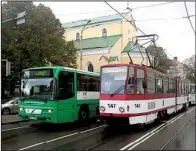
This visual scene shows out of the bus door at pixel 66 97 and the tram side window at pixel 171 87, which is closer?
the bus door at pixel 66 97

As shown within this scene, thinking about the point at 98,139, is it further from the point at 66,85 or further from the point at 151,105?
the point at 151,105

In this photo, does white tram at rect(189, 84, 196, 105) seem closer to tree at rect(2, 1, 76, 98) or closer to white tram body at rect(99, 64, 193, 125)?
tree at rect(2, 1, 76, 98)

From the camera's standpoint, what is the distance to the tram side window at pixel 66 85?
15.0 m

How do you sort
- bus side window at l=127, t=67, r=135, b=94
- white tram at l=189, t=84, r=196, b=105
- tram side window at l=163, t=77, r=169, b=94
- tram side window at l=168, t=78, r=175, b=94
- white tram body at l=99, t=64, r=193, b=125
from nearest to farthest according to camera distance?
white tram body at l=99, t=64, r=193, b=125, bus side window at l=127, t=67, r=135, b=94, tram side window at l=163, t=77, r=169, b=94, tram side window at l=168, t=78, r=175, b=94, white tram at l=189, t=84, r=196, b=105

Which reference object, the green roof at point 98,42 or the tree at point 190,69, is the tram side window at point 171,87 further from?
the tree at point 190,69

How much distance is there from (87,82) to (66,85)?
2.58 metres

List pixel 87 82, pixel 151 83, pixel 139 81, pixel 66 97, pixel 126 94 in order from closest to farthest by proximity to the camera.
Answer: pixel 126 94, pixel 139 81, pixel 66 97, pixel 151 83, pixel 87 82

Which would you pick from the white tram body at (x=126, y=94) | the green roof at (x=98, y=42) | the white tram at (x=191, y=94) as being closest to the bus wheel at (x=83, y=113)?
the white tram body at (x=126, y=94)

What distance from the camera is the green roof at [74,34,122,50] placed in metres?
39.8

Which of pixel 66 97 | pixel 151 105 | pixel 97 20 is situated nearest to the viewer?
pixel 66 97

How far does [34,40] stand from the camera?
2805cm

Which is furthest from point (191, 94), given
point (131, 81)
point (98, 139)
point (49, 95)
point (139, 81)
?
point (98, 139)

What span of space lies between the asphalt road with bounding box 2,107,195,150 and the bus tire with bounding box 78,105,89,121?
44.3 inches

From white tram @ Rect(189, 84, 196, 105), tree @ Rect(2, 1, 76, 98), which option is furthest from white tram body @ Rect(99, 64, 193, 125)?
white tram @ Rect(189, 84, 196, 105)
